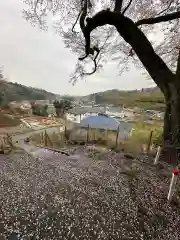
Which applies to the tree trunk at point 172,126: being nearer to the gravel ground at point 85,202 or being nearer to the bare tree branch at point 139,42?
the bare tree branch at point 139,42

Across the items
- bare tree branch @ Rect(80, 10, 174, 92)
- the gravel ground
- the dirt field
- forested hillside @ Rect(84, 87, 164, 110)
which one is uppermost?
bare tree branch @ Rect(80, 10, 174, 92)

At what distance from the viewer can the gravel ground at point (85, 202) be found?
2676 mm

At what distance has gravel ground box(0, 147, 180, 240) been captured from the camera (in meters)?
2.68

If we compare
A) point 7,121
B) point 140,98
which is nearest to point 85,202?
point 140,98

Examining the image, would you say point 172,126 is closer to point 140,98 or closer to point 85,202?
point 140,98

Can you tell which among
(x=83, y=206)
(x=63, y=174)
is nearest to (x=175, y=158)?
(x=63, y=174)

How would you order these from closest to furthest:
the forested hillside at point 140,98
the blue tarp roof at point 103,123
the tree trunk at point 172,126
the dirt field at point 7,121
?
the tree trunk at point 172,126, the forested hillside at point 140,98, the blue tarp roof at point 103,123, the dirt field at point 7,121

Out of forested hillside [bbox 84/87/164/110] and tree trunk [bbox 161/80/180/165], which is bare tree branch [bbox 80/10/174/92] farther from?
forested hillside [bbox 84/87/164/110]

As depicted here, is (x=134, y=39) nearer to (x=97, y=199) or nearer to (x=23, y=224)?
(x=97, y=199)

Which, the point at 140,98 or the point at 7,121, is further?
the point at 7,121

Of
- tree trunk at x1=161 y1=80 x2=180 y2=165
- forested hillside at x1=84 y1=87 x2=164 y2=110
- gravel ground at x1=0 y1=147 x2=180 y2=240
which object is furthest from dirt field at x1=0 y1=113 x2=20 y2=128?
tree trunk at x1=161 y1=80 x2=180 y2=165

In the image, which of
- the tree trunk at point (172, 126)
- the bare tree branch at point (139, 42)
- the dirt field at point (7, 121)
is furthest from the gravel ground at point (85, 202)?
the dirt field at point (7, 121)

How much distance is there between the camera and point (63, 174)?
433cm

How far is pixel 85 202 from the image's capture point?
10.7 ft
